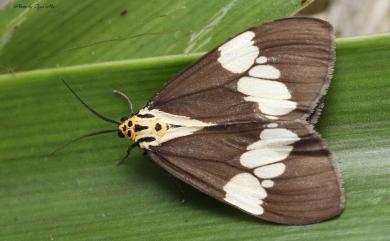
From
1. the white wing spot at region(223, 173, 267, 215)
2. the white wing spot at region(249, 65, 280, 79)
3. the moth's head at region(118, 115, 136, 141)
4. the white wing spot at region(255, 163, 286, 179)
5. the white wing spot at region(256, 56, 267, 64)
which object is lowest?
the white wing spot at region(223, 173, 267, 215)

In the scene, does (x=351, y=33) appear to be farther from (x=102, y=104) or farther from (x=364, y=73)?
(x=102, y=104)

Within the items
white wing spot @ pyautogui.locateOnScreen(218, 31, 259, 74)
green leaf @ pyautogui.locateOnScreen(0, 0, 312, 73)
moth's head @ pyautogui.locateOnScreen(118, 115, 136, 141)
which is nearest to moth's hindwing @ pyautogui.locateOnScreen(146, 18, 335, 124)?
white wing spot @ pyautogui.locateOnScreen(218, 31, 259, 74)

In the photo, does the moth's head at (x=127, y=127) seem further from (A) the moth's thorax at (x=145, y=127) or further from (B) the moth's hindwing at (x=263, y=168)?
(B) the moth's hindwing at (x=263, y=168)

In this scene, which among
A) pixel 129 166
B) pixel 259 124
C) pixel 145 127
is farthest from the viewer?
pixel 129 166

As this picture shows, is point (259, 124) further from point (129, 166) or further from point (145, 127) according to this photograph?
point (129, 166)

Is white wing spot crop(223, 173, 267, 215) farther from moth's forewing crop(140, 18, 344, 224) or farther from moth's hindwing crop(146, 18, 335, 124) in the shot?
moth's hindwing crop(146, 18, 335, 124)

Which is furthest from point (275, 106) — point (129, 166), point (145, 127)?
point (129, 166)
